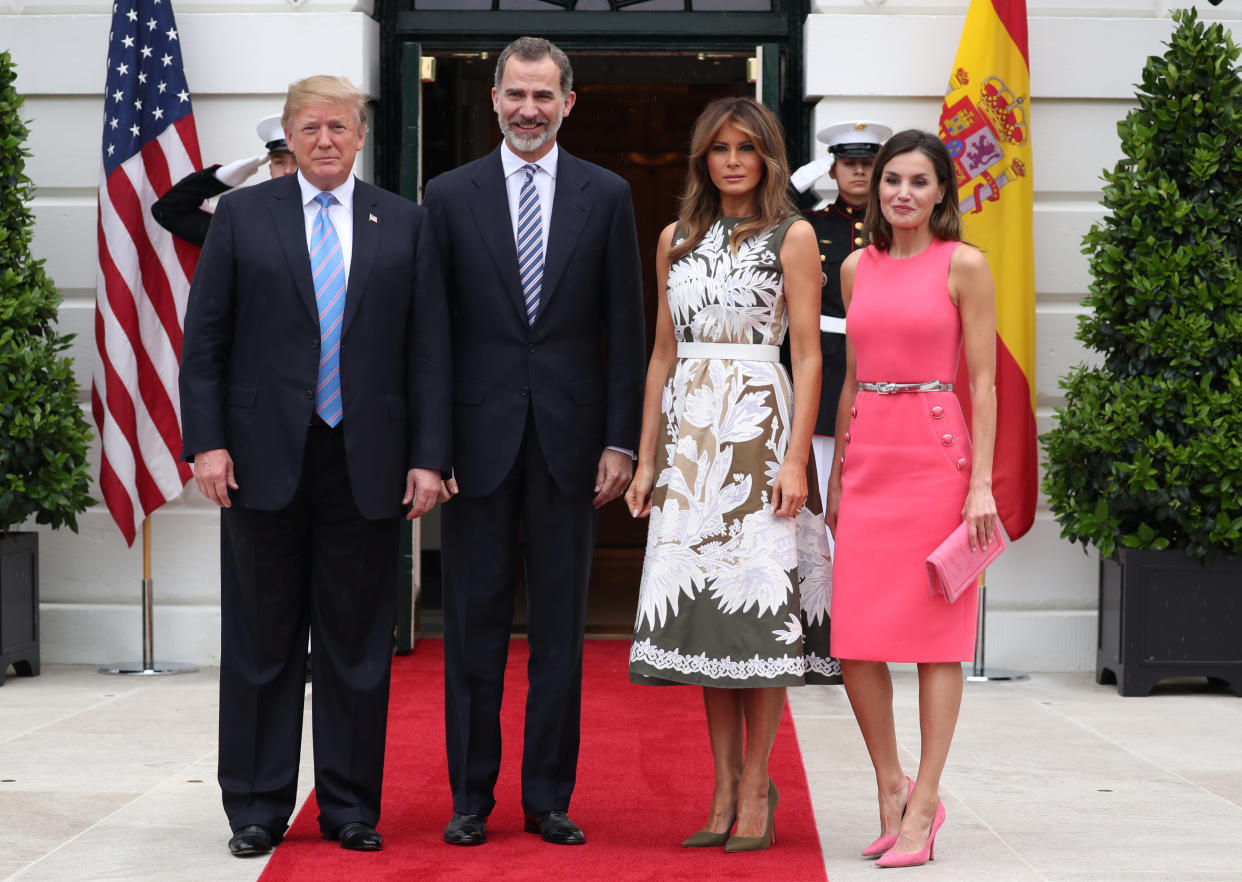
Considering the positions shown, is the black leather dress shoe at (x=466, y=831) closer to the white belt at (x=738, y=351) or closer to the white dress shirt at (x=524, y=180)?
the white belt at (x=738, y=351)

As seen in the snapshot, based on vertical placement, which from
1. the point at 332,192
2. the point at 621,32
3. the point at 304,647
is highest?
the point at 621,32

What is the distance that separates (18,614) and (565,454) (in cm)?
355

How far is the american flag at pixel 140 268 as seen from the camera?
21.5ft

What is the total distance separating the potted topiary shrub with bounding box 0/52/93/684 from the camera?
20.6 ft

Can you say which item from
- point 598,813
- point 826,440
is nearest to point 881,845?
point 598,813

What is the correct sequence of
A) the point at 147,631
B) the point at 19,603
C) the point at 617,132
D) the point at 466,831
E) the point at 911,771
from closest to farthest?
the point at 466,831, the point at 911,771, the point at 19,603, the point at 147,631, the point at 617,132

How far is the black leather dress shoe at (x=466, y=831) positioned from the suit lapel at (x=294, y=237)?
1.28 meters

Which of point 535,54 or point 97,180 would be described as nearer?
point 535,54

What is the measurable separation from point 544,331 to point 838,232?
2520 mm

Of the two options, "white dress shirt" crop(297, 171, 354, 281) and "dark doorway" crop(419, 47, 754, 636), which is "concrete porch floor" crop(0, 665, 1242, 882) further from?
"dark doorway" crop(419, 47, 754, 636)

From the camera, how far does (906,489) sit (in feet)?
12.2

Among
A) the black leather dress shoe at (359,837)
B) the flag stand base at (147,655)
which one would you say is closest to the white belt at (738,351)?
the black leather dress shoe at (359,837)

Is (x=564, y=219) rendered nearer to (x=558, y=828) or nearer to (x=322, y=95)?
(x=322, y=95)

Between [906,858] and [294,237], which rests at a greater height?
[294,237]
